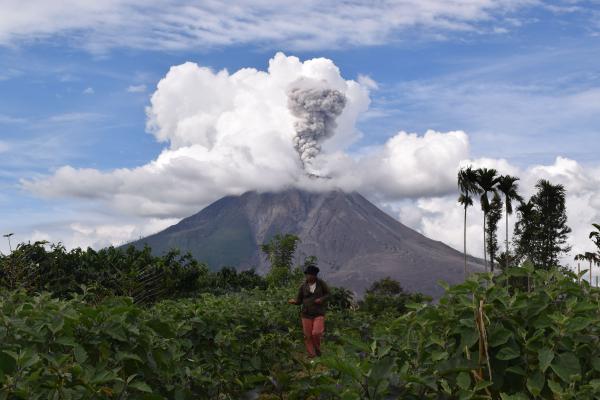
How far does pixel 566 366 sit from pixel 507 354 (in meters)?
0.26

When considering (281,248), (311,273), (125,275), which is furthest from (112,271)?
(281,248)

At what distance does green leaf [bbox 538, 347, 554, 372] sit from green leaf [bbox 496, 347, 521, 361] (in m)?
0.10

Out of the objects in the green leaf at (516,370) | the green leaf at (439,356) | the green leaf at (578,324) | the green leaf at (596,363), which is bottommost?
the green leaf at (516,370)

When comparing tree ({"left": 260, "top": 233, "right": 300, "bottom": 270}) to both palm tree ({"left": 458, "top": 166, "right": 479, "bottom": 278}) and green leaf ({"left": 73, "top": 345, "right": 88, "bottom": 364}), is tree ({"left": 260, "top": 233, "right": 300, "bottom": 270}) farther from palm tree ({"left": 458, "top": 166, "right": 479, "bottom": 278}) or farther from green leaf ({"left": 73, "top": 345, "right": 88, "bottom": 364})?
green leaf ({"left": 73, "top": 345, "right": 88, "bottom": 364})

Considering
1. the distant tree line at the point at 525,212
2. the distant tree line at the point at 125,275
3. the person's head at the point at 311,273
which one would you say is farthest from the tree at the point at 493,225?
the person's head at the point at 311,273

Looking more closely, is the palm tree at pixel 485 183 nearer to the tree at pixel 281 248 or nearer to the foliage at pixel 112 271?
the tree at pixel 281 248

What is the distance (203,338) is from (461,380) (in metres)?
4.19

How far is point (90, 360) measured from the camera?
378cm

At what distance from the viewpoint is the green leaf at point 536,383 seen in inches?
116

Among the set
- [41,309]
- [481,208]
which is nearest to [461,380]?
[41,309]

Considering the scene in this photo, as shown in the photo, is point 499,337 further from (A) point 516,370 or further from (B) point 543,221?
(B) point 543,221

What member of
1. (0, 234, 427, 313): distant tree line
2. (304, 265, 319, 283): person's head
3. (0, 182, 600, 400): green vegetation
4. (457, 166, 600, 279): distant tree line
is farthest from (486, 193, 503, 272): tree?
(0, 182, 600, 400): green vegetation

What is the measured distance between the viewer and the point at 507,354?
305 cm

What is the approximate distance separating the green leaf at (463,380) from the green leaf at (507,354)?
0.18m
